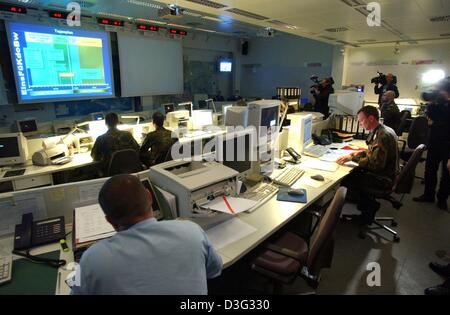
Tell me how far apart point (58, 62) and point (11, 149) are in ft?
8.74

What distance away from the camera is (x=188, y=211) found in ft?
4.75

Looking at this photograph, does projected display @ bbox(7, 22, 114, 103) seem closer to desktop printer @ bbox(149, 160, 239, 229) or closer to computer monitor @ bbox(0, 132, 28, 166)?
computer monitor @ bbox(0, 132, 28, 166)

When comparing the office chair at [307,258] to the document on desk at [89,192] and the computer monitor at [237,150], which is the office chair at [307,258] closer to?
the computer monitor at [237,150]

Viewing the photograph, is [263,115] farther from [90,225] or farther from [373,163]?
[90,225]

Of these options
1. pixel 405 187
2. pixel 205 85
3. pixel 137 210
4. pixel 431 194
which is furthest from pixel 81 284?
pixel 205 85

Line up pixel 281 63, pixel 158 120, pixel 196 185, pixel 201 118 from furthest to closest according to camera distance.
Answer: pixel 281 63
pixel 201 118
pixel 158 120
pixel 196 185

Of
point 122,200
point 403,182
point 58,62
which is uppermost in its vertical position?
point 58,62

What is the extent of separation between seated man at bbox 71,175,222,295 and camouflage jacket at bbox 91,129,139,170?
7.43 ft

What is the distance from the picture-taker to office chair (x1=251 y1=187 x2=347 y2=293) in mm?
1443

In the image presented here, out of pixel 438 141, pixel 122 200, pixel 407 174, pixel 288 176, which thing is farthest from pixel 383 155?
pixel 122 200

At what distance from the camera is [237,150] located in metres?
1.98

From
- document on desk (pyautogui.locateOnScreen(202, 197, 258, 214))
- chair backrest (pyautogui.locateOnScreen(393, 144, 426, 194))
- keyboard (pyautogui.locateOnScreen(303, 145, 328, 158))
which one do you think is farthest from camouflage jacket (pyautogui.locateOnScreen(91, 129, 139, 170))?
chair backrest (pyautogui.locateOnScreen(393, 144, 426, 194))

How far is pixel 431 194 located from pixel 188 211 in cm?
352

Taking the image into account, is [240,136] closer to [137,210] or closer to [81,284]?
[137,210]
